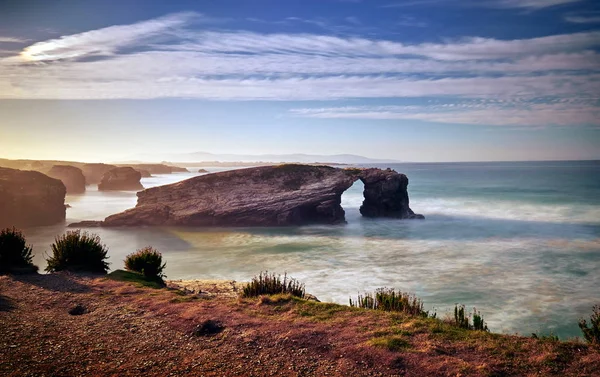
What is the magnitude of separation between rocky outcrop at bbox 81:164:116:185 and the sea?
70960 mm

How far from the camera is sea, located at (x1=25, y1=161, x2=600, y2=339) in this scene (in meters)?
18.2

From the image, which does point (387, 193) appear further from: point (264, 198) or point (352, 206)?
point (264, 198)

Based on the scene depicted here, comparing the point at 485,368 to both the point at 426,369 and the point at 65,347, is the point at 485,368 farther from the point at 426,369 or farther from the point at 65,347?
the point at 65,347

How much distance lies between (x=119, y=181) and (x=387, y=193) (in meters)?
67.1

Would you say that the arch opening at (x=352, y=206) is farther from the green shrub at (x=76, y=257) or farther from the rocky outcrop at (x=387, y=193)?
the green shrub at (x=76, y=257)

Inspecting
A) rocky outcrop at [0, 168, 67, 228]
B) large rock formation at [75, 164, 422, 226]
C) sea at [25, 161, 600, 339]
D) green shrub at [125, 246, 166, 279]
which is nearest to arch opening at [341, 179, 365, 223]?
sea at [25, 161, 600, 339]

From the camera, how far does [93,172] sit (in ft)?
371

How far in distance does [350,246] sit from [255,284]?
63.3ft

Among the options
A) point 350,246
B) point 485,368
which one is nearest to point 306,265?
point 350,246

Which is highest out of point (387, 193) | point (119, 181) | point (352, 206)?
point (387, 193)

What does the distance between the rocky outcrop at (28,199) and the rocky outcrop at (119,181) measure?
139 feet

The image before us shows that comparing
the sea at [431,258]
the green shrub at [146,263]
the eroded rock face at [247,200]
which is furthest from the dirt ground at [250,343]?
the eroded rock face at [247,200]

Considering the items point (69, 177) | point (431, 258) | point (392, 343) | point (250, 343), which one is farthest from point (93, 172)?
point (392, 343)

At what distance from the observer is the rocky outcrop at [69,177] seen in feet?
266
